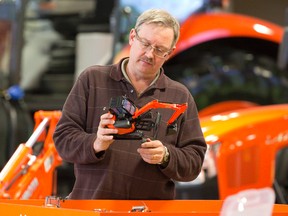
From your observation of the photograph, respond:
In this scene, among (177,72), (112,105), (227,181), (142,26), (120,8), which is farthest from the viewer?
(177,72)

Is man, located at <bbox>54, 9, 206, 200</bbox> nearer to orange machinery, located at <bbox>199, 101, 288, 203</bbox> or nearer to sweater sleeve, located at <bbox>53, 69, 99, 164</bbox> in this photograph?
sweater sleeve, located at <bbox>53, 69, 99, 164</bbox>

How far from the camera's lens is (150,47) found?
3.97 metres

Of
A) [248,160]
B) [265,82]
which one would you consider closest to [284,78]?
[265,82]

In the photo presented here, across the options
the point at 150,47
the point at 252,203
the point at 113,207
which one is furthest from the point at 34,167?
the point at 252,203

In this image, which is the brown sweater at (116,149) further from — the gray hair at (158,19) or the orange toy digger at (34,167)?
the gray hair at (158,19)

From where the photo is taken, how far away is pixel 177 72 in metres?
9.08

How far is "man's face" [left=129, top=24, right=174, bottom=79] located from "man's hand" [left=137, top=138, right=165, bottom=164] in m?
0.33

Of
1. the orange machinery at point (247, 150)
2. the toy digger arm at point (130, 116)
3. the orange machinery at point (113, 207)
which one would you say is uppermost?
the toy digger arm at point (130, 116)

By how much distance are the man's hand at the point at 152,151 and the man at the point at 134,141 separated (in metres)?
0.04

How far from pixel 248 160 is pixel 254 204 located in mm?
2845

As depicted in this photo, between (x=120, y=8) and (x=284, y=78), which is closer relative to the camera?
(x=120, y=8)

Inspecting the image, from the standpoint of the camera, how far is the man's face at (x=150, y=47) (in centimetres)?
396

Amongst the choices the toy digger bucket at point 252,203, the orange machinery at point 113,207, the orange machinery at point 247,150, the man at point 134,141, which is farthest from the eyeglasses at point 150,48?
the orange machinery at point 247,150

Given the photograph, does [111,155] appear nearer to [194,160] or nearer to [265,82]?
[194,160]
